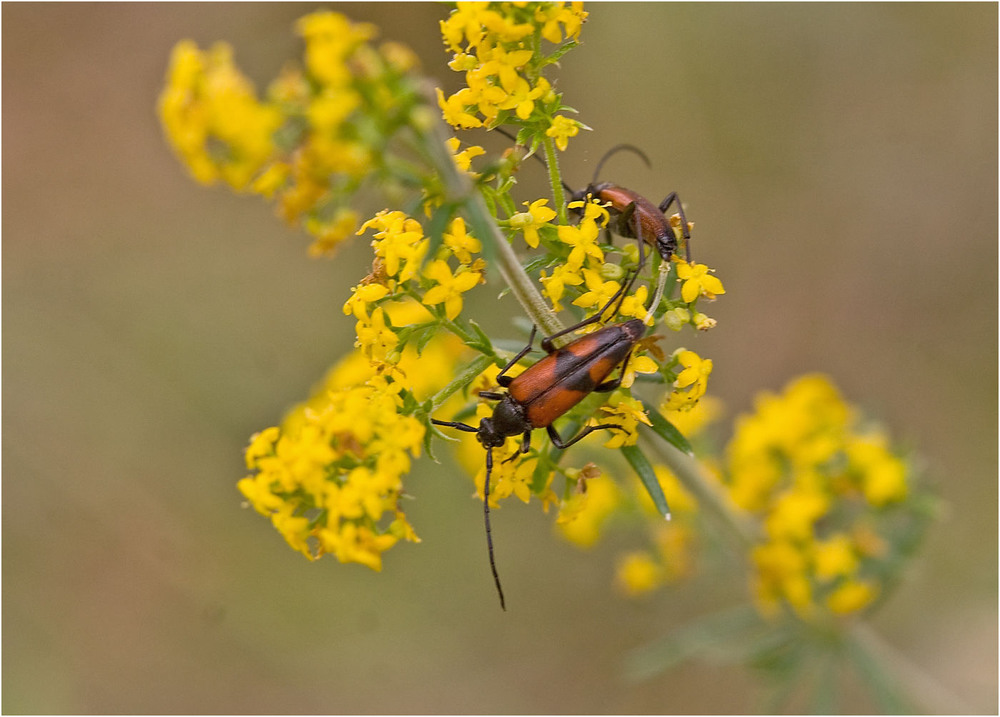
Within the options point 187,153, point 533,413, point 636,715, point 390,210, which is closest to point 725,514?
point 533,413

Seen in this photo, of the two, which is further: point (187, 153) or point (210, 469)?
point (210, 469)

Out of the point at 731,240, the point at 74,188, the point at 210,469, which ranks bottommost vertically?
the point at 210,469

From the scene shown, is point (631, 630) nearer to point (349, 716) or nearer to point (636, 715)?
point (636, 715)

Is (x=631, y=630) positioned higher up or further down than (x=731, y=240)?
further down

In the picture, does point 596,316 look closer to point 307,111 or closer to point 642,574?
point 307,111

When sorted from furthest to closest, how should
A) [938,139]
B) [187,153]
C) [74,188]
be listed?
[74,188] → [938,139] → [187,153]

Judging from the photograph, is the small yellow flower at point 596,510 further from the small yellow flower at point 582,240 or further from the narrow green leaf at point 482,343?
the small yellow flower at point 582,240
